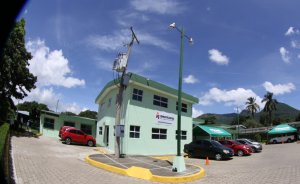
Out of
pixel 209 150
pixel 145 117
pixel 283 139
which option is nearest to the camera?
pixel 209 150

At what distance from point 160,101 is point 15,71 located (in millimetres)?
14944

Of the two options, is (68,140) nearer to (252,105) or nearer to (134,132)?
(134,132)

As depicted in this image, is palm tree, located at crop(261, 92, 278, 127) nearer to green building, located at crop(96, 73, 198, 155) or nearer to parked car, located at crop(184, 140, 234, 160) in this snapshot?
green building, located at crop(96, 73, 198, 155)

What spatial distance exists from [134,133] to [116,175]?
10851mm

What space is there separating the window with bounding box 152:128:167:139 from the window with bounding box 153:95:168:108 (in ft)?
7.90

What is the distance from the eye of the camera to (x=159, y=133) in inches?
1128

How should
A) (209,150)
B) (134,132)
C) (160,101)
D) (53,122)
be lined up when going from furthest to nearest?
(53,122), (160,101), (134,132), (209,150)

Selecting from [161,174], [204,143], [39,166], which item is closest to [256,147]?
[204,143]

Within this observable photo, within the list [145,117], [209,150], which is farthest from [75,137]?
[209,150]

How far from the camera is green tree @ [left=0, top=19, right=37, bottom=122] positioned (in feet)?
91.1

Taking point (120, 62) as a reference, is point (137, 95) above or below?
below

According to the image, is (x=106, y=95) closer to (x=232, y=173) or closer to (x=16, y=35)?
(x=16, y=35)

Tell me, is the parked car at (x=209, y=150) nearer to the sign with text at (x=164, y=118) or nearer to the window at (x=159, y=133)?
the window at (x=159, y=133)

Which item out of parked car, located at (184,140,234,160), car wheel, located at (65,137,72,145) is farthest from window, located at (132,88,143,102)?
car wheel, located at (65,137,72,145)
